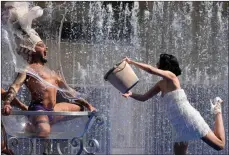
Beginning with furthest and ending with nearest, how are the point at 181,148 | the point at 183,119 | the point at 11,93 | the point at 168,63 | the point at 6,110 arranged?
the point at 168,63 < the point at 181,148 < the point at 183,119 < the point at 11,93 < the point at 6,110

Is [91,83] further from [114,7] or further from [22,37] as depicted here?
[22,37]

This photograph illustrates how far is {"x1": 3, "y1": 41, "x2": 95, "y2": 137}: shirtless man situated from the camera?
5027mm

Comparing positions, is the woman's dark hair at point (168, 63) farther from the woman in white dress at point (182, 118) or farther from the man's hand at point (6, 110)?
the man's hand at point (6, 110)

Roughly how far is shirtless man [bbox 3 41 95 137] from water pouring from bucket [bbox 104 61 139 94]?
1.01 ft

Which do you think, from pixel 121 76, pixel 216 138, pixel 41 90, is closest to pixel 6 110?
pixel 41 90

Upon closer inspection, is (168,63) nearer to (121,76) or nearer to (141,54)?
(121,76)

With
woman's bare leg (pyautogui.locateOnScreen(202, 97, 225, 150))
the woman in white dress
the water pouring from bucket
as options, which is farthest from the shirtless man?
woman's bare leg (pyautogui.locateOnScreen(202, 97, 225, 150))

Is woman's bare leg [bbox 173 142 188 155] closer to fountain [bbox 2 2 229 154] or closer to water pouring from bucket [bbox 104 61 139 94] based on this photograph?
→ water pouring from bucket [bbox 104 61 139 94]

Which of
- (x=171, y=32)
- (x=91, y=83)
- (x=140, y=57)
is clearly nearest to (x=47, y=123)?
(x=91, y=83)

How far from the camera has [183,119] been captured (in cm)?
521

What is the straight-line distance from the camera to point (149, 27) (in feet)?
35.1

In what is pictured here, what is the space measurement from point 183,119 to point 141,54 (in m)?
5.13

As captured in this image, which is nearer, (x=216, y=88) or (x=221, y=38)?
(x=216, y=88)

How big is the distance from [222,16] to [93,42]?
7.41ft
